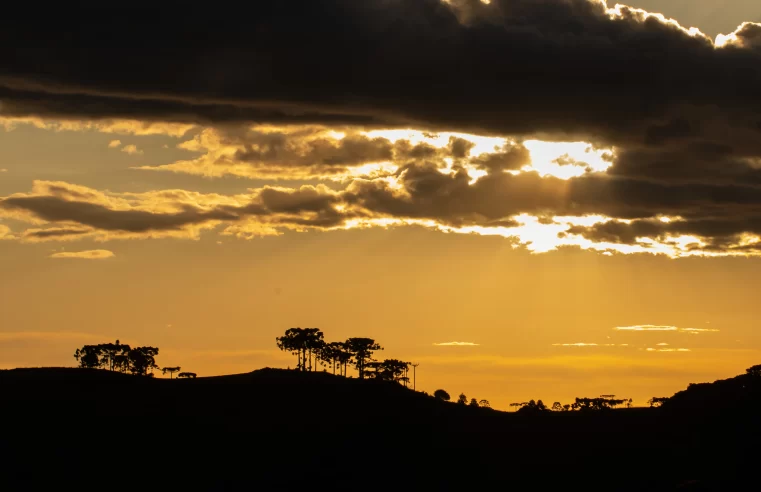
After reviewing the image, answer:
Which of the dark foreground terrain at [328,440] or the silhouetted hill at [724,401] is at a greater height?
the silhouetted hill at [724,401]

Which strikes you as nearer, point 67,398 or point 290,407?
point 67,398

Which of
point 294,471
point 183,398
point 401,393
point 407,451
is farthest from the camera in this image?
point 401,393

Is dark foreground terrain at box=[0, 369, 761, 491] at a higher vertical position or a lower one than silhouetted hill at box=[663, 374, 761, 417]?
lower

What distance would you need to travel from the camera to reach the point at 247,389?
601ft

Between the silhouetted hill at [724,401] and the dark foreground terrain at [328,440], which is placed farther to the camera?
the silhouetted hill at [724,401]

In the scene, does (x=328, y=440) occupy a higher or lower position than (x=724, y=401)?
lower

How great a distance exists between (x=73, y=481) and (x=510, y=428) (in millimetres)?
75792

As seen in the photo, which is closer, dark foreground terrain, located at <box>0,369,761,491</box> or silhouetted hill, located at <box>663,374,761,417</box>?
dark foreground terrain, located at <box>0,369,761,491</box>

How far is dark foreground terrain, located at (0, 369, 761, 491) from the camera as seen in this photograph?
140875 mm

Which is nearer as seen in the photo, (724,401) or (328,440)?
(328,440)

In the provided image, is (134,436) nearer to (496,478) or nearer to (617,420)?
(496,478)

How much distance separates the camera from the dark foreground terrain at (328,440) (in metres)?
141

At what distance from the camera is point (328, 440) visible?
158250mm

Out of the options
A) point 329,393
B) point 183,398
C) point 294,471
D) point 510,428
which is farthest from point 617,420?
point 183,398
